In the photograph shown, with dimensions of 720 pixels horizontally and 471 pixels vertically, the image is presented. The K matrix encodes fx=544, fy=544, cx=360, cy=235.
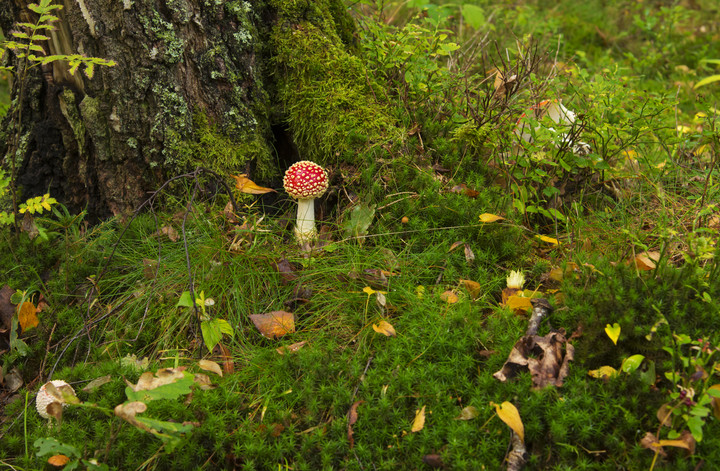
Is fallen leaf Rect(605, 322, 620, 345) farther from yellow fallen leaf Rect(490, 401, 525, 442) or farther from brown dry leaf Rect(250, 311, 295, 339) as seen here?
brown dry leaf Rect(250, 311, 295, 339)

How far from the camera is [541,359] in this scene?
2.36 meters

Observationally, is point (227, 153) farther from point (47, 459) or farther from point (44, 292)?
point (47, 459)

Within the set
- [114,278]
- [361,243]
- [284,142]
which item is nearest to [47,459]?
[114,278]

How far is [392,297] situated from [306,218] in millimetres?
878

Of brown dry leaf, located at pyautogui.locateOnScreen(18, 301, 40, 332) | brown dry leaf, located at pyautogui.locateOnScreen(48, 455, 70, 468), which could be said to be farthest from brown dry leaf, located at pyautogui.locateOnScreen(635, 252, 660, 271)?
brown dry leaf, located at pyautogui.locateOnScreen(18, 301, 40, 332)

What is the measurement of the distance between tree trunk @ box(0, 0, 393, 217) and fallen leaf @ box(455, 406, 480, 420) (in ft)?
6.23

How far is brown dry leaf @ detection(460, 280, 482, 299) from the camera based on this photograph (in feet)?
9.43

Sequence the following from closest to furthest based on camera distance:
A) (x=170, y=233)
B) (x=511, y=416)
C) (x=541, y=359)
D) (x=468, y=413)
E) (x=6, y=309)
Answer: (x=511, y=416) → (x=468, y=413) → (x=541, y=359) → (x=6, y=309) → (x=170, y=233)

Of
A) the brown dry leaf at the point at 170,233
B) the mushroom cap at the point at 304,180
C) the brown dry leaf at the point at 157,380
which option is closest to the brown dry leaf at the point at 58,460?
the brown dry leaf at the point at 157,380

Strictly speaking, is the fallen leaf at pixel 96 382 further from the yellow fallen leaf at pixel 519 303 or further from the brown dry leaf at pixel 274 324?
the yellow fallen leaf at pixel 519 303

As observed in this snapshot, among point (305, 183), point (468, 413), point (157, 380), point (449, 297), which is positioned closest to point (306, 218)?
point (305, 183)

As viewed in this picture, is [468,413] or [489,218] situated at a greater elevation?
[489,218]

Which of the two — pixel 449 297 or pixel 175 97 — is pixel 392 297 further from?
pixel 175 97

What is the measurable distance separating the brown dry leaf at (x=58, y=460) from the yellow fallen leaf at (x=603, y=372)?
224cm
